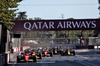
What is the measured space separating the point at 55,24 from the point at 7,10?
6.34 metres

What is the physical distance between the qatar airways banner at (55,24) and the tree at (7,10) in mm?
1395

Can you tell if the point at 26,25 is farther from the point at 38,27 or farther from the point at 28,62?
the point at 28,62

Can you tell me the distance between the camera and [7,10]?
113 feet

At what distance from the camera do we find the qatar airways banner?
33594mm

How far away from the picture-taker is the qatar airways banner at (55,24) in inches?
1323

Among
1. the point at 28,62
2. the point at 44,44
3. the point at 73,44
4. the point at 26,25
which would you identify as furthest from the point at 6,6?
the point at 73,44

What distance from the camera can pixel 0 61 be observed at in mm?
Result: 17891

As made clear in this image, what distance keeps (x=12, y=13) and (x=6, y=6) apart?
1367mm

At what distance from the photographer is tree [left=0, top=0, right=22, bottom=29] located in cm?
3286

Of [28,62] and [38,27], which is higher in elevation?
[38,27]

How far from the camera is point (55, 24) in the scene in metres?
33.8

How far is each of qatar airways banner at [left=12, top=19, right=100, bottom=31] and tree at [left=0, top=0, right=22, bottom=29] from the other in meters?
1.39

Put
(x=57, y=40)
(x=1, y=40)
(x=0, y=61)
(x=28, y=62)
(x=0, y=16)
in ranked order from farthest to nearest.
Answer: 1. (x=57, y=40)
2. (x=0, y=16)
3. (x=28, y=62)
4. (x=1, y=40)
5. (x=0, y=61)

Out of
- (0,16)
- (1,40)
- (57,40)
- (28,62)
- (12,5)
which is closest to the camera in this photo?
(1,40)
